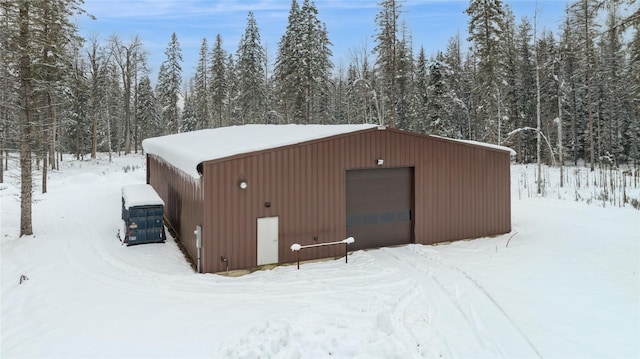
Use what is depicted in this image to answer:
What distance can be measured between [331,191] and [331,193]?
0.05 metres

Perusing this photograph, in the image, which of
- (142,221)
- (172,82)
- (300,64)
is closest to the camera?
(142,221)

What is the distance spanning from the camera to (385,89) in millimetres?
37188

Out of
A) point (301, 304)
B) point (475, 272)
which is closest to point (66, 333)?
point (301, 304)

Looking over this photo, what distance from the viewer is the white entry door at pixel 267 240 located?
32.6ft

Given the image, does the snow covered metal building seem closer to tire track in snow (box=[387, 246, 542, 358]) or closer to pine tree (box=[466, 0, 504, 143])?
tire track in snow (box=[387, 246, 542, 358])

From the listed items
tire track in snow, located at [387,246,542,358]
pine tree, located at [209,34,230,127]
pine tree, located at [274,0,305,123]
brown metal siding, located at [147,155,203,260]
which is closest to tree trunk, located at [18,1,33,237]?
brown metal siding, located at [147,155,203,260]

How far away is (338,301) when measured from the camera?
762cm

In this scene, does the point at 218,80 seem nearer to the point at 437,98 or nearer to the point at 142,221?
the point at 437,98

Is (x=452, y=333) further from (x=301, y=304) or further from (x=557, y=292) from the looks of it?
(x=557, y=292)

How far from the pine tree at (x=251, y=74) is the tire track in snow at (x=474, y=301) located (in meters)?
30.3

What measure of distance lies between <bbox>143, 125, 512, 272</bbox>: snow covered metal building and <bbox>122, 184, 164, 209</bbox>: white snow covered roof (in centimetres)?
73

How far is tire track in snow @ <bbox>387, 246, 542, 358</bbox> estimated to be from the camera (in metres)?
6.20

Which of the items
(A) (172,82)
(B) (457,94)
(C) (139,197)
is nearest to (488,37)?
(B) (457,94)

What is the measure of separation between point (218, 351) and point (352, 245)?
6.35 metres
